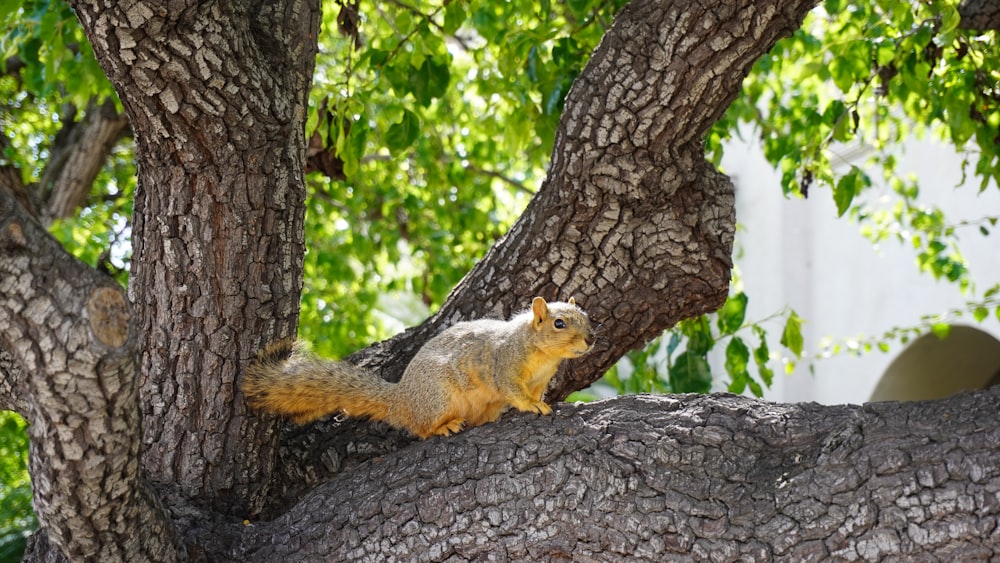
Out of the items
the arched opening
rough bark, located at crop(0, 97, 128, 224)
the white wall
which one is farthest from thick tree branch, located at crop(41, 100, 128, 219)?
the arched opening

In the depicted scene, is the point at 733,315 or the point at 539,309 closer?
the point at 539,309

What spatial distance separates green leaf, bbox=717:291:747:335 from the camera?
3.26 metres

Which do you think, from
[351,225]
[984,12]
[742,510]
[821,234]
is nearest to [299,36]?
[742,510]

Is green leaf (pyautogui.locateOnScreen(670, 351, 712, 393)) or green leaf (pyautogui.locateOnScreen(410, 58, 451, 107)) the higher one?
green leaf (pyautogui.locateOnScreen(410, 58, 451, 107))

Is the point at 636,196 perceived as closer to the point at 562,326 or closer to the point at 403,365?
the point at 562,326

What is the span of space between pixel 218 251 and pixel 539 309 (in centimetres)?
76

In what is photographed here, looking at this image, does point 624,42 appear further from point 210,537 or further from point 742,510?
point 210,537

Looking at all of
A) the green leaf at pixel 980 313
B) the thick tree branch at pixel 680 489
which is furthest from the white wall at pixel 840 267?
the thick tree branch at pixel 680 489

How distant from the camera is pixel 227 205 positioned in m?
2.32

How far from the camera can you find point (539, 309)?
2.51 metres

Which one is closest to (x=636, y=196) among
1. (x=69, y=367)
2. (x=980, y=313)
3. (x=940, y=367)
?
(x=69, y=367)

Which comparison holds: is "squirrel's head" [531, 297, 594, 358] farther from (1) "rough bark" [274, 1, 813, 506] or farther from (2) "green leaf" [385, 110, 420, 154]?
(2) "green leaf" [385, 110, 420, 154]

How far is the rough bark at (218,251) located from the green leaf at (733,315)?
1.43 meters

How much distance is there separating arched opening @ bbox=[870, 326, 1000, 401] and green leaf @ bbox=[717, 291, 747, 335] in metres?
4.16
